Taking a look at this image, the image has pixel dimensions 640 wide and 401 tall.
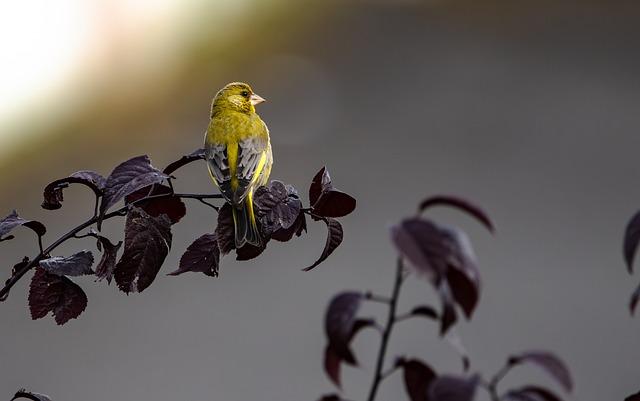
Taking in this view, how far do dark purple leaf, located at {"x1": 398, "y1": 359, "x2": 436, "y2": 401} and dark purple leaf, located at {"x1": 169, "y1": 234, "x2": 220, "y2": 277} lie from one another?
0.57 meters

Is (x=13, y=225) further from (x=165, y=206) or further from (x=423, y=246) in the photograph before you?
(x=423, y=246)

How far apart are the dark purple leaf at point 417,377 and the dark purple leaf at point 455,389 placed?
131 millimetres

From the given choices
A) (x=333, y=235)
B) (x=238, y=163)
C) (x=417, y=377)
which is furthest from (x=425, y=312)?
(x=238, y=163)

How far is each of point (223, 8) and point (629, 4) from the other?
4.31 meters

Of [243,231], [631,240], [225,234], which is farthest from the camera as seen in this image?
[243,231]

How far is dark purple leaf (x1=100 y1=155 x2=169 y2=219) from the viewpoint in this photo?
4.58ft

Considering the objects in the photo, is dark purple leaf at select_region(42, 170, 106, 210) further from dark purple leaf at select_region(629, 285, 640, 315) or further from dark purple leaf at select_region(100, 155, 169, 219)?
dark purple leaf at select_region(629, 285, 640, 315)

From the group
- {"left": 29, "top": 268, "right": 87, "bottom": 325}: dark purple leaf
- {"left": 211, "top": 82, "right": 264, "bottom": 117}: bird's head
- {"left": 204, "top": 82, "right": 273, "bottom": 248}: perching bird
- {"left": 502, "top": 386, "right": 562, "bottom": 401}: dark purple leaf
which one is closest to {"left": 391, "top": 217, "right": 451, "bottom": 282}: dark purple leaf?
{"left": 502, "top": 386, "right": 562, "bottom": 401}: dark purple leaf

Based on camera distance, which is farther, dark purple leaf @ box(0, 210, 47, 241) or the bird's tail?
the bird's tail

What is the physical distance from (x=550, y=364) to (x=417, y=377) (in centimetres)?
16

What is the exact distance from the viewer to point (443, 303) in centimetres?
85

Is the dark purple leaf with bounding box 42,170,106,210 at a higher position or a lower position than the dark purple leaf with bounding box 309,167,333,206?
lower

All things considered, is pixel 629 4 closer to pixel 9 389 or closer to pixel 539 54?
pixel 539 54

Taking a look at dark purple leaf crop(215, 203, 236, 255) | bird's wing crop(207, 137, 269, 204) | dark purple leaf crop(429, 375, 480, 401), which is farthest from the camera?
bird's wing crop(207, 137, 269, 204)
